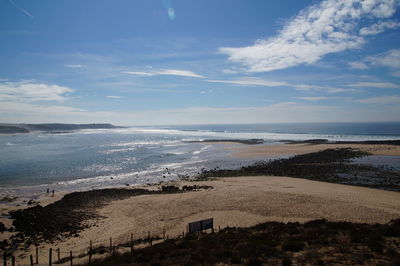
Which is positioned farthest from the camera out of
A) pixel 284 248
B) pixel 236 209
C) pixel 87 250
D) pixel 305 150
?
pixel 305 150

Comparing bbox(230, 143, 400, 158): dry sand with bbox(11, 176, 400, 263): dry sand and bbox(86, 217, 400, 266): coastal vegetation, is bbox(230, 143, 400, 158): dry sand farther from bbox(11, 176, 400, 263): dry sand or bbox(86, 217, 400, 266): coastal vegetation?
bbox(86, 217, 400, 266): coastal vegetation

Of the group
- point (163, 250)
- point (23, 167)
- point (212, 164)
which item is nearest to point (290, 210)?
point (163, 250)

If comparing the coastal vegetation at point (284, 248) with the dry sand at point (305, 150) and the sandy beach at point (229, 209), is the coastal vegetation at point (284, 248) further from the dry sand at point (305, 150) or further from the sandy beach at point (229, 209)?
the dry sand at point (305, 150)

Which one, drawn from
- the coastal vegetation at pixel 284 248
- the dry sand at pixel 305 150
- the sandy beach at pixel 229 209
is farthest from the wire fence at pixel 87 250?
the dry sand at pixel 305 150

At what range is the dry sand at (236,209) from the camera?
18375 mm

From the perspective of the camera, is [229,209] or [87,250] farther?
[229,209]

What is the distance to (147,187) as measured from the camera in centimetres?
3244

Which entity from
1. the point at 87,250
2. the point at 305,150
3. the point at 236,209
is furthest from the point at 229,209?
the point at 305,150

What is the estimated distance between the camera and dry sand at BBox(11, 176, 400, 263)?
18375 mm

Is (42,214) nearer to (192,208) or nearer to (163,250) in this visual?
(192,208)

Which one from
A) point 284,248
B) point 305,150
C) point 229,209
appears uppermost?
point 284,248

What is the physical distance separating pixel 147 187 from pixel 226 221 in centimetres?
1558

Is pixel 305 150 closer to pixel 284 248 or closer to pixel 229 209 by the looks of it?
pixel 229 209

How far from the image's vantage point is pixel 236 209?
22.2 meters
